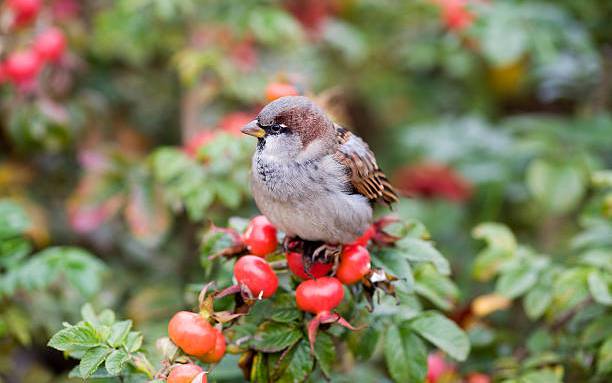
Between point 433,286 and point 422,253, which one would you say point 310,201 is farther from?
point 433,286

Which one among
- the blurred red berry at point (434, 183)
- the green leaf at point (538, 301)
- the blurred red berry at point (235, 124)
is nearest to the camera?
the green leaf at point (538, 301)

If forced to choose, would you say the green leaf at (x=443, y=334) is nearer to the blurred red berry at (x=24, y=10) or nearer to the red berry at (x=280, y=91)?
the red berry at (x=280, y=91)

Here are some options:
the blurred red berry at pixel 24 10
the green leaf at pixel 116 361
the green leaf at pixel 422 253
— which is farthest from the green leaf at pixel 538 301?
the blurred red berry at pixel 24 10

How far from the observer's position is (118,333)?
1435mm

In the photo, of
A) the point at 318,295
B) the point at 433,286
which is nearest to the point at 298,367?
the point at 318,295

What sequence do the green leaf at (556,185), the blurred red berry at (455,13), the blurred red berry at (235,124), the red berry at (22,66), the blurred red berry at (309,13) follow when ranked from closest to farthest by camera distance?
the blurred red berry at (235,124) < the red berry at (22,66) < the green leaf at (556,185) < the blurred red berry at (455,13) < the blurred red berry at (309,13)

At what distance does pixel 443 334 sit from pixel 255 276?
52 cm

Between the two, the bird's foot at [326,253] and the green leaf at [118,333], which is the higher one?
the bird's foot at [326,253]

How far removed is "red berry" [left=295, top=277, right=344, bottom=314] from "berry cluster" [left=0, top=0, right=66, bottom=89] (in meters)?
1.56

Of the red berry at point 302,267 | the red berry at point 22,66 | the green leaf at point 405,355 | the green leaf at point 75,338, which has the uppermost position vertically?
the red berry at point 22,66

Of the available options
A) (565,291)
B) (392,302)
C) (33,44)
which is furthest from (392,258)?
(33,44)

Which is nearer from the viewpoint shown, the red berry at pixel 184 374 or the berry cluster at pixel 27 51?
the red berry at pixel 184 374

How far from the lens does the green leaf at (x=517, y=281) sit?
6.26ft

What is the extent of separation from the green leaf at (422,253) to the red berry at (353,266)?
0.15 metres
